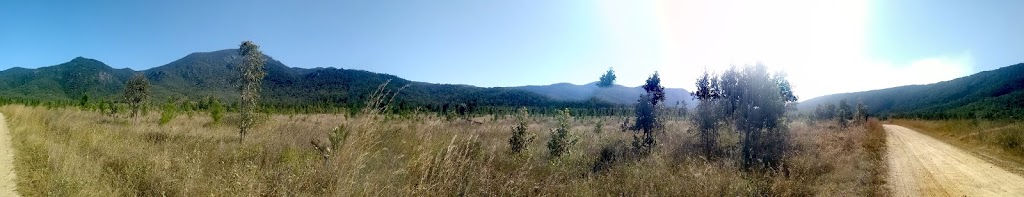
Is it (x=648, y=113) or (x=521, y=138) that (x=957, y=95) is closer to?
(x=648, y=113)

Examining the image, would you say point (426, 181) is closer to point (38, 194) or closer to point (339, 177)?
point (339, 177)

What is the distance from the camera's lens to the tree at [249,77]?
12195mm


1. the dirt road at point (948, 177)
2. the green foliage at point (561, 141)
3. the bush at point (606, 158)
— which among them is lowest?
the dirt road at point (948, 177)

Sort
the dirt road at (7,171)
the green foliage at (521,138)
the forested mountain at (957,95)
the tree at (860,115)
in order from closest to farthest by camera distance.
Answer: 1. the dirt road at (7,171)
2. the green foliage at (521,138)
3. the tree at (860,115)
4. the forested mountain at (957,95)

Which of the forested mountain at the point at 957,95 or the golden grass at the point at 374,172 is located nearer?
the golden grass at the point at 374,172

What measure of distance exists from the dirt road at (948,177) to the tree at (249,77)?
569 inches

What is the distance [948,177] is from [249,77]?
16.6m

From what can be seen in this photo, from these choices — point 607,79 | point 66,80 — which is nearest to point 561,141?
point 607,79

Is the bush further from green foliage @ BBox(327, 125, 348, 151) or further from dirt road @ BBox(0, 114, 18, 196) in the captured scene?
dirt road @ BBox(0, 114, 18, 196)

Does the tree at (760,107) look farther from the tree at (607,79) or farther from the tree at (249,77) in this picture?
the tree at (607,79)

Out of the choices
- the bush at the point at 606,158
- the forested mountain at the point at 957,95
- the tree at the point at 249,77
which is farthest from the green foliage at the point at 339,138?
the forested mountain at the point at 957,95

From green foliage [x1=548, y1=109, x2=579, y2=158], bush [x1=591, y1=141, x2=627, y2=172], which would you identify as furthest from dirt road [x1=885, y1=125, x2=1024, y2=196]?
green foliage [x1=548, y1=109, x2=579, y2=158]

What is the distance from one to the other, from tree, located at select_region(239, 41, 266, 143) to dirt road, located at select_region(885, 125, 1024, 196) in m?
14.5

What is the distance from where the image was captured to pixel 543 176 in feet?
20.4
